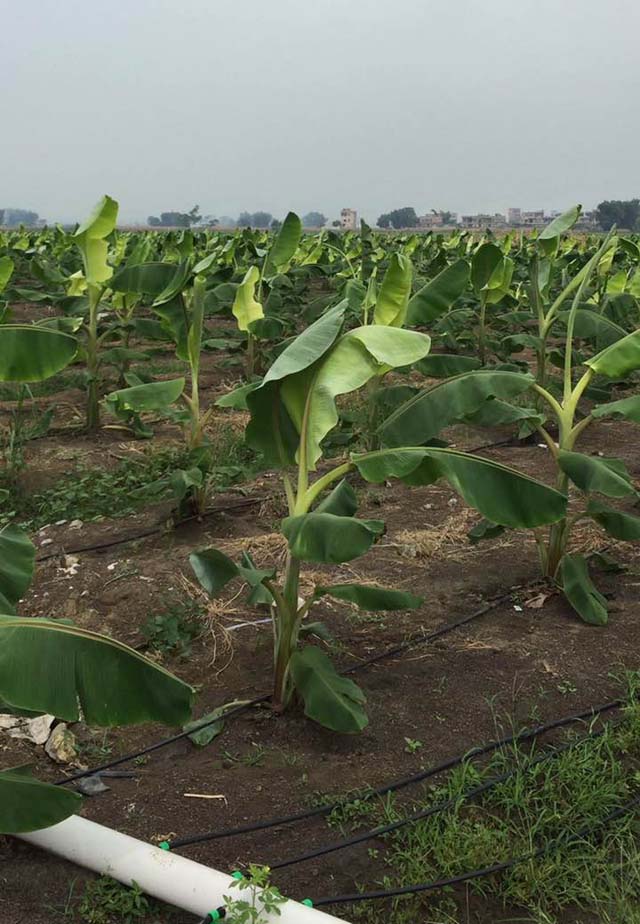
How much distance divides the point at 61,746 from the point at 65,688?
118cm

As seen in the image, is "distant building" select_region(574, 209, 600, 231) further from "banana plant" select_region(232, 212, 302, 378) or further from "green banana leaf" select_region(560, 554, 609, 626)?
"green banana leaf" select_region(560, 554, 609, 626)

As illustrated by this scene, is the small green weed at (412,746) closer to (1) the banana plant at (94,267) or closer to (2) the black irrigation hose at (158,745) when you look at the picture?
(2) the black irrigation hose at (158,745)

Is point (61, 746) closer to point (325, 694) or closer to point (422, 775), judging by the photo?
point (325, 694)

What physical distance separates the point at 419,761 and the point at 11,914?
1.43 m

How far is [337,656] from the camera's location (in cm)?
388

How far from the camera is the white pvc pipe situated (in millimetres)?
2301

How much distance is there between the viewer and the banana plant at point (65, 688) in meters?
2.11

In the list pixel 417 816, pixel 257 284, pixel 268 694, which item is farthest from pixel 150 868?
pixel 257 284

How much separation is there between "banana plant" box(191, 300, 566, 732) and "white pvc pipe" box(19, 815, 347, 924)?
0.79m

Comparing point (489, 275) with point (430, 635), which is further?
point (489, 275)

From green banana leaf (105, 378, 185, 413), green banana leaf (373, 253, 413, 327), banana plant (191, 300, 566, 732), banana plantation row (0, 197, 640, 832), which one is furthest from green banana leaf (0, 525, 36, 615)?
green banana leaf (373, 253, 413, 327)

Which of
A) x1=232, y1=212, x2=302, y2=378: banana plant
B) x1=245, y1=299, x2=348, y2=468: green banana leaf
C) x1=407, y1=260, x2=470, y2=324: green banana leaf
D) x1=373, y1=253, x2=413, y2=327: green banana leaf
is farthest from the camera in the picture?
x1=232, y1=212, x2=302, y2=378: banana plant

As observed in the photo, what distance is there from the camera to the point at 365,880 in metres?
2.60

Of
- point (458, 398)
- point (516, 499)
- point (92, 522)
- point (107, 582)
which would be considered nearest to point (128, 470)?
point (92, 522)
